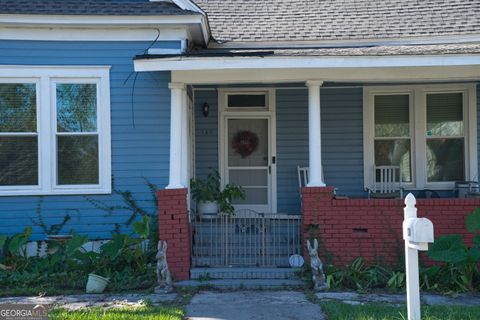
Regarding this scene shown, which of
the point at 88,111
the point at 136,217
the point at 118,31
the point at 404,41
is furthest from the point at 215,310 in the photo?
the point at 404,41

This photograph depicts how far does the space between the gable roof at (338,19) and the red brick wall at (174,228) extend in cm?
354

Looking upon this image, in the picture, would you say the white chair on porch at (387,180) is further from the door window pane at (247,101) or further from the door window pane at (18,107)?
the door window pane at (18,107)

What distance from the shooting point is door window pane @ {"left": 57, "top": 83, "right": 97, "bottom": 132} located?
834cm

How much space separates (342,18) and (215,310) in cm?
646

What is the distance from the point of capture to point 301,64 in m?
7.50

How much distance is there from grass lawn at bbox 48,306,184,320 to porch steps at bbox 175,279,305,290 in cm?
120

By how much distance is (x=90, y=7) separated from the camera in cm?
830

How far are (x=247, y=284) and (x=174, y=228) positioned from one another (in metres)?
1.27

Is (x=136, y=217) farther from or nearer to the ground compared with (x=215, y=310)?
farther from the ground

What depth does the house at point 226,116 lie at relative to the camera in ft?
25.3

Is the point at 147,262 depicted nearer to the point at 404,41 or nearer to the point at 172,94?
the point at 172,94

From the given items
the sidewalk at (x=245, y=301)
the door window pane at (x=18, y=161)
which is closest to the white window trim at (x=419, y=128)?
the sidewalk at (x=245, y=301)
